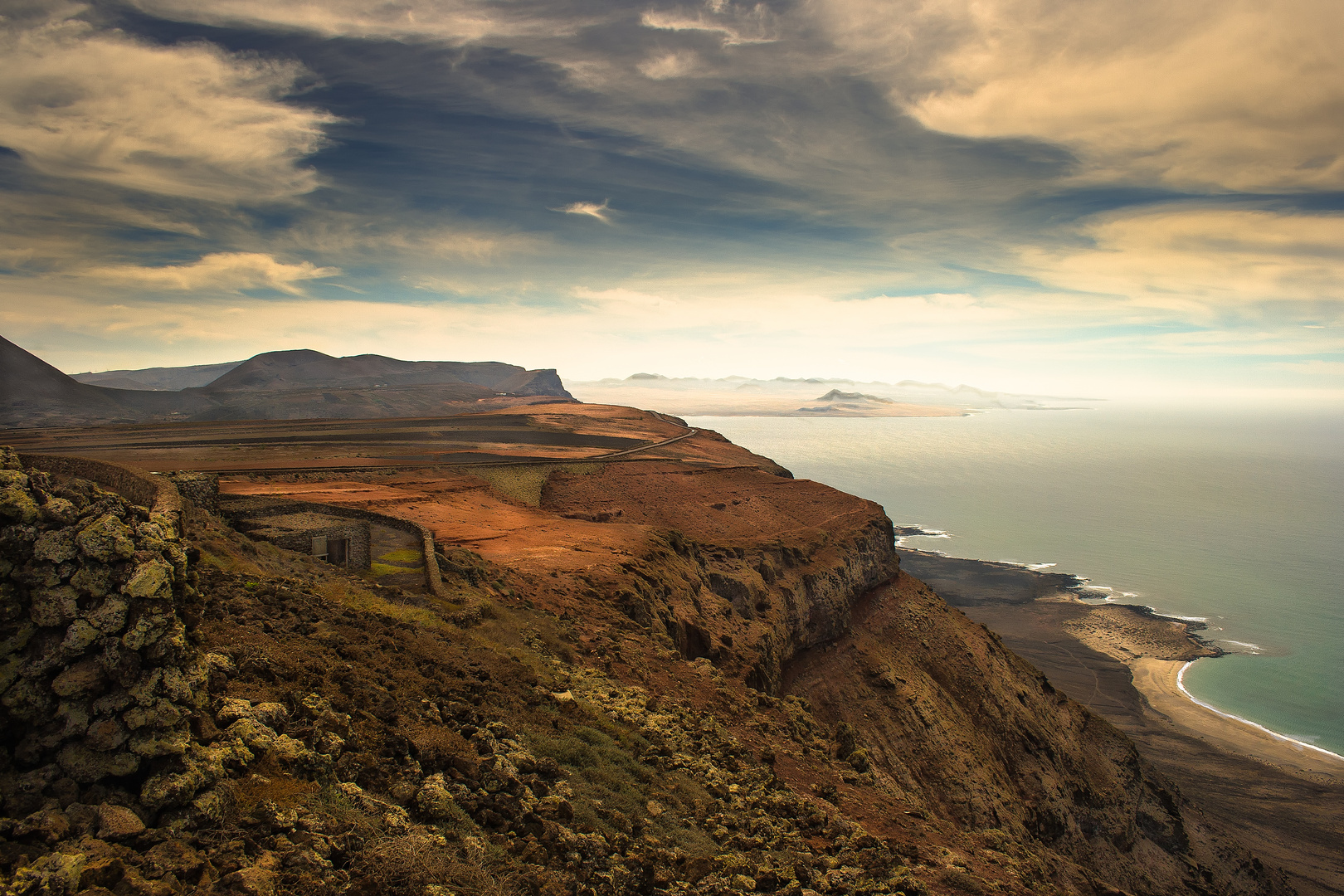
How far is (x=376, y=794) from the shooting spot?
7.43 meters

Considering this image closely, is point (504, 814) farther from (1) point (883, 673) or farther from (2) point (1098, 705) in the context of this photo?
(2) point (1098, 705)

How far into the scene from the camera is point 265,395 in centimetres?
13600

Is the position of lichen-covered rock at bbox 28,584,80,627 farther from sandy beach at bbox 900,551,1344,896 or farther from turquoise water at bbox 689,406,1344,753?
turquoise water at bbox 689,406,1344,753

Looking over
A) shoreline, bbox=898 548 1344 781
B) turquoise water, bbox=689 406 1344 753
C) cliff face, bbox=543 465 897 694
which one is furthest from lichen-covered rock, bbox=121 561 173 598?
turquoise water, bbox=689 406 1344 753

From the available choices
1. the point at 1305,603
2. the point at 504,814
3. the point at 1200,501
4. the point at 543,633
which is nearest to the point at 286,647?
the point at 504,814

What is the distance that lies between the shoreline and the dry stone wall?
2238 inches

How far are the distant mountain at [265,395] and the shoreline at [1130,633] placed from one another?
92963 millimetres

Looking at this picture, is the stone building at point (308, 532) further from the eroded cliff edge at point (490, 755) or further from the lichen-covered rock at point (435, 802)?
the lichen-covered rock at point (435, 802)

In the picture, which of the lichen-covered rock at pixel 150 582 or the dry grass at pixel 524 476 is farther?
the dry grass at pixel 524 476

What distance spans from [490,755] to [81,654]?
4852 millimetres

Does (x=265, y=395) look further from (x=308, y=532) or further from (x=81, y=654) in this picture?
(x=81, y=654)

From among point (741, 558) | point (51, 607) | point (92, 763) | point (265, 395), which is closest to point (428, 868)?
point (92, 763)

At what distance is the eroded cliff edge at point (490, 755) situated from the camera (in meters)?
5.71

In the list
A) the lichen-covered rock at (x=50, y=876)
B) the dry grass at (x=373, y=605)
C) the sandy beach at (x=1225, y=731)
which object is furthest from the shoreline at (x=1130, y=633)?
the lichen-covered rock at (x=50, y=876)
